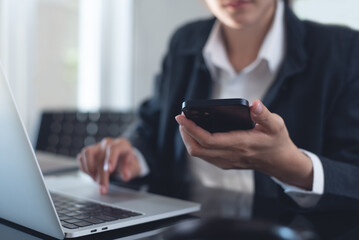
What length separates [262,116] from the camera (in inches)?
18.0

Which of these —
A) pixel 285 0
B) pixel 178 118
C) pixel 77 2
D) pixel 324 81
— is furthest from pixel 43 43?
pixel 178 118

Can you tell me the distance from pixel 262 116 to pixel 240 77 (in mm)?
521

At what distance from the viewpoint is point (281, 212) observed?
60 cm

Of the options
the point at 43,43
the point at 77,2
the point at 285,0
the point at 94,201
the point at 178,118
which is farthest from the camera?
the point at 77,2

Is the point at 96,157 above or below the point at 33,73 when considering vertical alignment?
below

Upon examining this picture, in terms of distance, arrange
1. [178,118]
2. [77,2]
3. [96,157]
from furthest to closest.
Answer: [77,2]
[96,157]
[178,118]

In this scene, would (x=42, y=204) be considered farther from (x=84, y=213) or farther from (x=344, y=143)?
(x=344, y=143)

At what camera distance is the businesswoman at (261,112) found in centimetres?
55

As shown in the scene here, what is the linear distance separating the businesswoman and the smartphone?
11 mm

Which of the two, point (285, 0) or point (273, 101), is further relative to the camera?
point (285, 0)

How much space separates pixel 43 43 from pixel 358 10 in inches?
60.3

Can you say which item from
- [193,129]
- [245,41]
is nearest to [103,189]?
[193,129]

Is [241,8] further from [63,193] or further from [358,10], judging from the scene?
[358,10]

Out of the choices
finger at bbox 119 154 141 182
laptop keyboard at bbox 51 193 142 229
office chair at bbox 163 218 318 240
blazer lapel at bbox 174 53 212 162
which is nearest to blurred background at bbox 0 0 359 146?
blazer lapel at bbox 174 53 212 162
